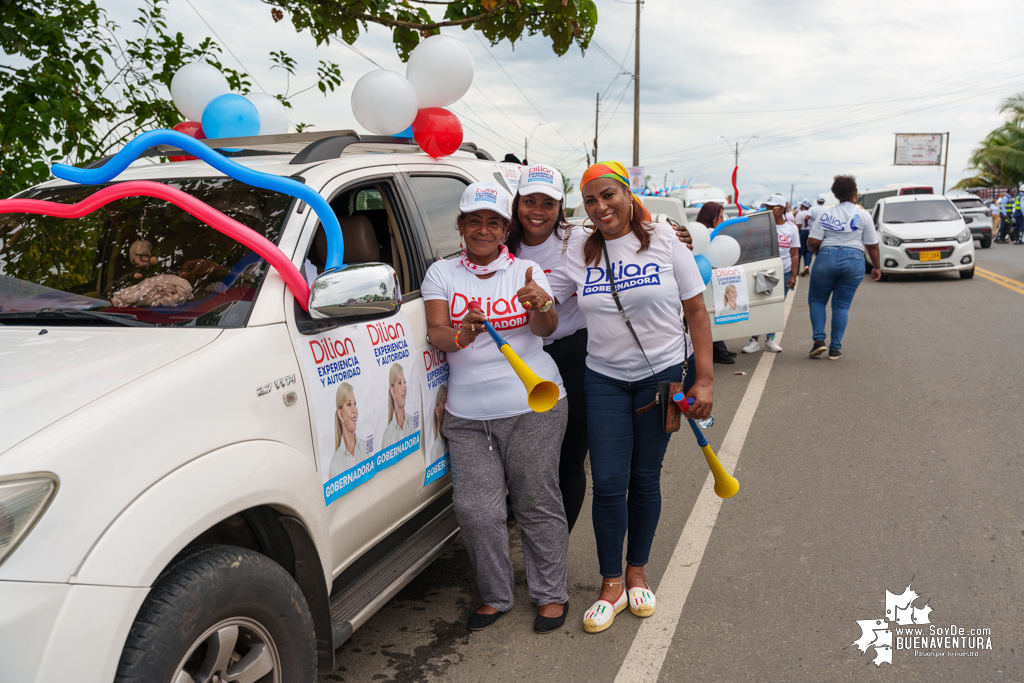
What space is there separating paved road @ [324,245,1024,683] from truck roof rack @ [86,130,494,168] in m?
2.12

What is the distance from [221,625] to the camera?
2.00 meters

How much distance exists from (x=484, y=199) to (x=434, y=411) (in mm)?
934

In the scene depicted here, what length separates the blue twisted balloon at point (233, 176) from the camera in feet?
8.06

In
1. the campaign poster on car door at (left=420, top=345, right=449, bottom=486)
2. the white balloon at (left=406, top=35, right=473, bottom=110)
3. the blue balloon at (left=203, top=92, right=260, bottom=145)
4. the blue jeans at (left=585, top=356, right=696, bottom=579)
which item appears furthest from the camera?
the white balloon at (left=406, top=35, right=473, bottom=110)

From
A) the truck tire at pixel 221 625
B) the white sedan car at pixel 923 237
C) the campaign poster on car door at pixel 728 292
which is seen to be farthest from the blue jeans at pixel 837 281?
the white sedan car at pixel 923 237

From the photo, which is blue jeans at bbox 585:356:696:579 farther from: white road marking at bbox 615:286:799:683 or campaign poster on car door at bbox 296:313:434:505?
campaign poster on car door at bbox 296:313:434:505

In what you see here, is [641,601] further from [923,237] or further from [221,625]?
[923,237]

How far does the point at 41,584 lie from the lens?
5.22ft

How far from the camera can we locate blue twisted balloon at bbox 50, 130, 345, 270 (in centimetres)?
246

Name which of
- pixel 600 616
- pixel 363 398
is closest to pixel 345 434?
pixel 363 398

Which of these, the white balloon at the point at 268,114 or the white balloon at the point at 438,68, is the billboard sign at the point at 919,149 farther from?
the white balloon at the point at 268,114

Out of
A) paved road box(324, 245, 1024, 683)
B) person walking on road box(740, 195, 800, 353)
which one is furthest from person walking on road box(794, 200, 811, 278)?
paved road box(324, 245, 1024, 683)

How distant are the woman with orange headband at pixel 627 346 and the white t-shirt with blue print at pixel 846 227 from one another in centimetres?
578

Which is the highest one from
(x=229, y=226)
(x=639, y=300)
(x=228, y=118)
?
(x=228, y=118)
